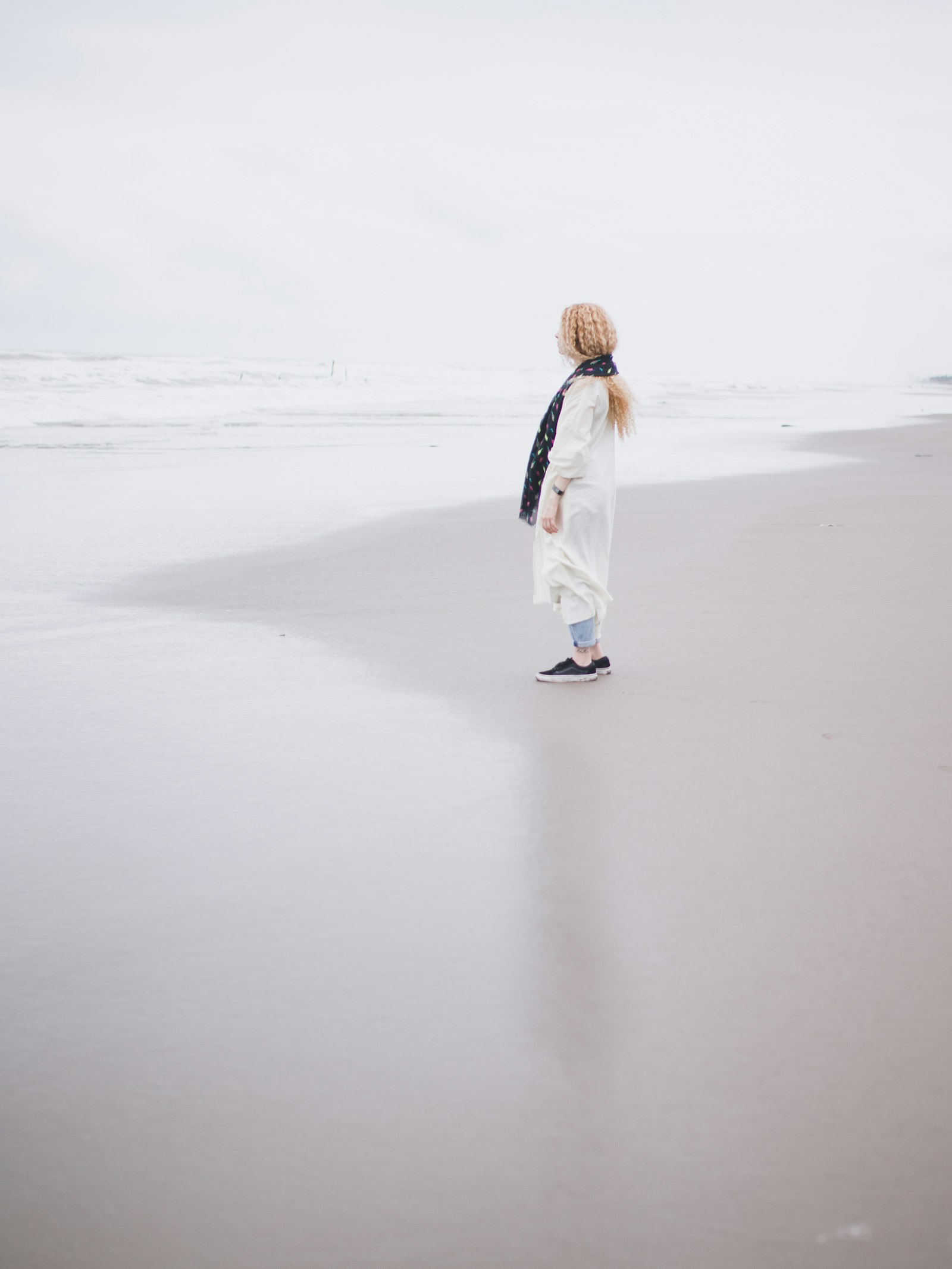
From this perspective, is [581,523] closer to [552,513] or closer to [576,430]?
[552,513]

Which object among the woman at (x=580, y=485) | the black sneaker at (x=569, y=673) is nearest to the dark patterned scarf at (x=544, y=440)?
the woman at (x=580, y=485)

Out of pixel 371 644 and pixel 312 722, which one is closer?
pixel 312 722

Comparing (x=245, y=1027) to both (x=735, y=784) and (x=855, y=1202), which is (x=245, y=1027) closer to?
(x=855, y=1202)

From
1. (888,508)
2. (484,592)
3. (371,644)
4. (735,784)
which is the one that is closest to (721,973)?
(735,784)

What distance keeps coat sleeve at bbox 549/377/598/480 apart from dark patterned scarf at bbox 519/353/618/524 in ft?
0.16

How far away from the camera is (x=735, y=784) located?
3.92 m

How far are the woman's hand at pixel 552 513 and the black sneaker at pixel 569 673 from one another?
0.60 m

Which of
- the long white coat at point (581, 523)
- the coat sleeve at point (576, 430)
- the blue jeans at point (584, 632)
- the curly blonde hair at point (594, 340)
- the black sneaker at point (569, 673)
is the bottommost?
the black sneaker at point (569, 673)

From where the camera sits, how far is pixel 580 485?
17.7 ft

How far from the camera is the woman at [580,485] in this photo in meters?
5.25

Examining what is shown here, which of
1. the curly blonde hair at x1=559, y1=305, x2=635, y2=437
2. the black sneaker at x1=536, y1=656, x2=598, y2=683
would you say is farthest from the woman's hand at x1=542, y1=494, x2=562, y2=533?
the black sneaker at x1=536, y1=656, x2=598, y2=683

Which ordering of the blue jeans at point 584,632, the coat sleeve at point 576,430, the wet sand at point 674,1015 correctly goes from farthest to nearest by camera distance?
the blue jeans at point 584,632, the coat sleeve at point 576,430, the wet sand at point 674,1015

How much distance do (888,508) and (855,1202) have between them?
9654 millimetres

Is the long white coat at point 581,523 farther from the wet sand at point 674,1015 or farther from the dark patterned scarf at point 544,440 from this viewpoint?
the wet sand at point 674,1015
